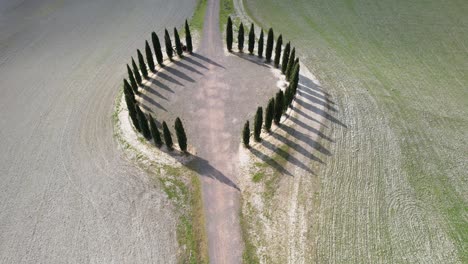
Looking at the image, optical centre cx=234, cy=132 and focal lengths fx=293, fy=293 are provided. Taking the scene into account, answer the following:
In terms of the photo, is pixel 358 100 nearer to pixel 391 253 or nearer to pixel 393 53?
pixel 393 53

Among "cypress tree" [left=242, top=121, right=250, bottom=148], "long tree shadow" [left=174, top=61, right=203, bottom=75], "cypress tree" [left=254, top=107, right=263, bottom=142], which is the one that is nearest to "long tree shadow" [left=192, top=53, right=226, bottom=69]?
"long tree shadow" [left=174, top=61, right=203, bottom=75]

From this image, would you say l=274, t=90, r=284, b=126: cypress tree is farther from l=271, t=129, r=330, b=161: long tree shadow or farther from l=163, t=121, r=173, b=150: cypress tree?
l=163, t=121, r=173, b=150: cypress tree

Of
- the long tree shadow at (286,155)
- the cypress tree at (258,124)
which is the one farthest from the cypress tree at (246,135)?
the long tree shadow at (286,155)

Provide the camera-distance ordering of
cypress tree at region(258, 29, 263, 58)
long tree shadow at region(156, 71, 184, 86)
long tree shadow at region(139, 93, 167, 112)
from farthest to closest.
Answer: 1. cypress tree at region(258, 29, 263, 58)
2. long tree shadow at region(156, 71, 184, 86)
3. long tree shadow at region(139, 93, 167, 112)

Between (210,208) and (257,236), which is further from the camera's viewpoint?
(210,208)

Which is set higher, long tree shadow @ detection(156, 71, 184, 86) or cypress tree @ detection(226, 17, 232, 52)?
cypress tree @ detection(226, 17, 232, 52)

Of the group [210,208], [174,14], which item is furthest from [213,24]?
[210,208]

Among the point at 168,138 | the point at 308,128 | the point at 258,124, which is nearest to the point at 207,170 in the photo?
the point at 168,138

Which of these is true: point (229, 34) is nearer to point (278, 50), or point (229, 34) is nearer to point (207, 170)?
point (278, 50)
